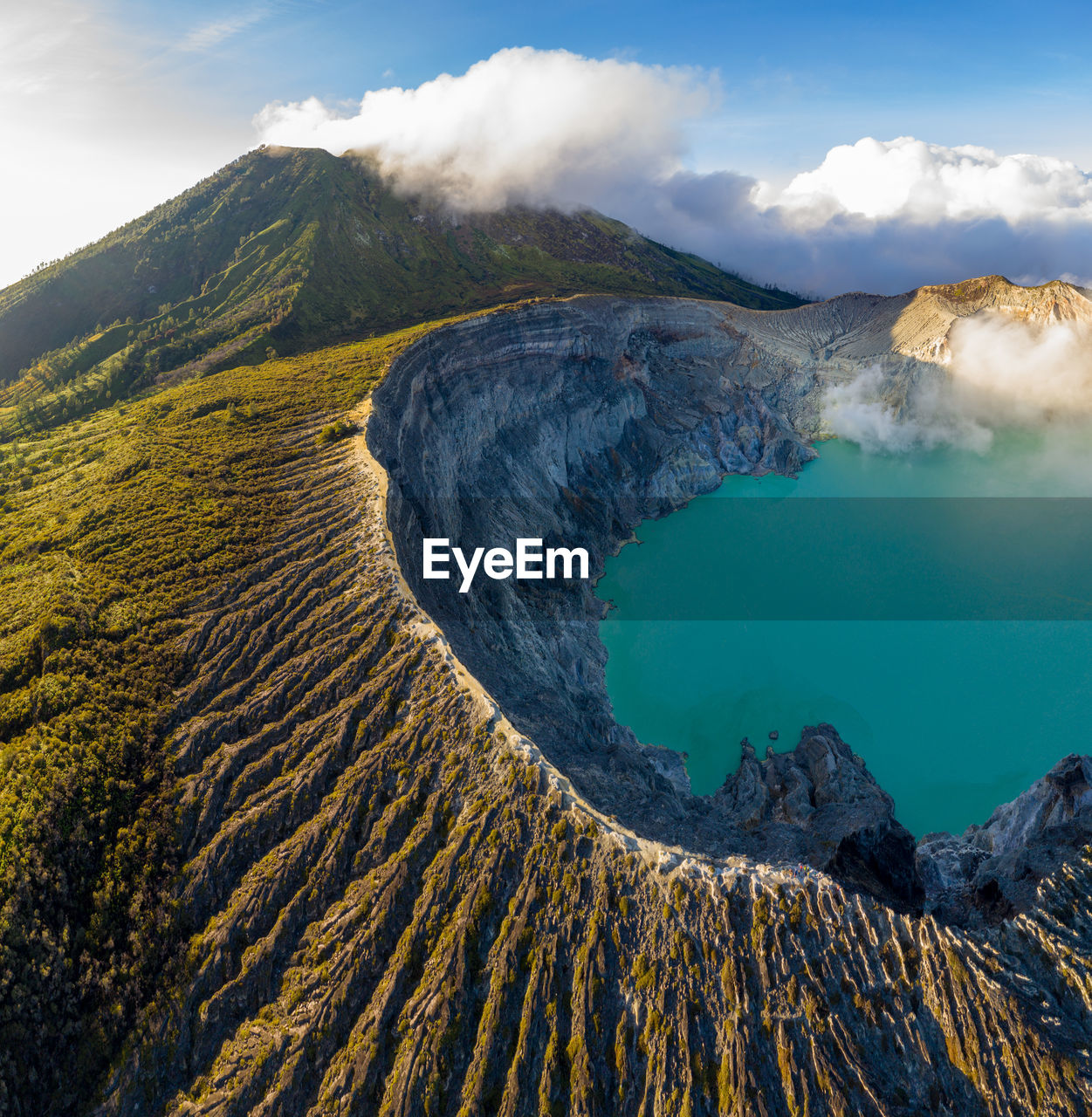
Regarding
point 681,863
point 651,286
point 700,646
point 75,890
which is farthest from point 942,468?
point 75,890

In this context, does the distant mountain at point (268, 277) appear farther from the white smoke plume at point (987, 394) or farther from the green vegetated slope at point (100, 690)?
the white smoke plume at point (987, 394)

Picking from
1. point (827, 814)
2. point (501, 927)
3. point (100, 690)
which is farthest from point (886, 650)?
point (100, 690)

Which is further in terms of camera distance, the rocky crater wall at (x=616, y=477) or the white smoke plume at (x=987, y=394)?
the white smoke plume at (x=987, y=394)

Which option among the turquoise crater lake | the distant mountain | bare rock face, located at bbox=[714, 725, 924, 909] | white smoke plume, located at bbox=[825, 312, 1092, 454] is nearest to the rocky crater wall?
bare rock face, located at bbox=[714, 725, 924, 909]

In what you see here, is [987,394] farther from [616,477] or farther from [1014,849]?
[1014,849]

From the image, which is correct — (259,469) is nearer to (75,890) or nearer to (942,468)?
(75,890)

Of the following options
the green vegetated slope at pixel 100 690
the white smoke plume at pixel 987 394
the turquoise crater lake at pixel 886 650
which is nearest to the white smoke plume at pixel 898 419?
the white smoke plume at pixel 987 394

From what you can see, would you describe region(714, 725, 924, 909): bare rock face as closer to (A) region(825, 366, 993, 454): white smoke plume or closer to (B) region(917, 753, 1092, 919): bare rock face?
(B) region(917, 753, 1092, 919): bare rock face
